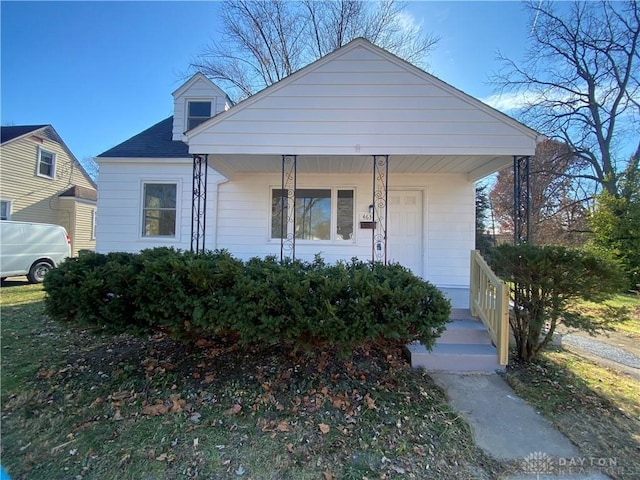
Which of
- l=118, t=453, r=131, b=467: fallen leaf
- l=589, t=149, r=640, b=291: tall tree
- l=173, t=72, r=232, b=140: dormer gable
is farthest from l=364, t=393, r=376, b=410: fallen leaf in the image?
l=589, t=149, r=640, b=291: tall tree

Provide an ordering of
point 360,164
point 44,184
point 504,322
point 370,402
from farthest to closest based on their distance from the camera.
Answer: point 44,184
point 360,164
point 504,322
point 370,402

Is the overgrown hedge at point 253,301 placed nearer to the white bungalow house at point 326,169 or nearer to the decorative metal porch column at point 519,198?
the white bungalow house at point 326,169

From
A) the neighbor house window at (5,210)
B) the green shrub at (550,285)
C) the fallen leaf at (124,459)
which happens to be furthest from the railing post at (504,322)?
the neighbor house window at (5,210)

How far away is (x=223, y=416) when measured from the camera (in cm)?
276

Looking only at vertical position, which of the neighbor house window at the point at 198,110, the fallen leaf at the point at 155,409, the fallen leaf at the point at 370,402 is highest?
the neighbor house window at the point at 198,110

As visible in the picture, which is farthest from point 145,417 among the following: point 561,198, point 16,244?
point 561,198

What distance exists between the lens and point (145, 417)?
8.93 ft

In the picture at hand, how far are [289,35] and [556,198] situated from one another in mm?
16524

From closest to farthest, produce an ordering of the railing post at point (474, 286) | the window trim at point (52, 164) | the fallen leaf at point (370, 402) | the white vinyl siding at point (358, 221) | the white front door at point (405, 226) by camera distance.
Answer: the fallen leaf at point (370, 402)
the railing post at point (474, 286)
the white vinyl siding at point (358, 221)
the white front door at point (405, 226)
the window trim at point (52, 164)

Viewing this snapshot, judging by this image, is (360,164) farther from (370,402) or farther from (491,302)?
(370,402)

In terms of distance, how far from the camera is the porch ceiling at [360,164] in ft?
18.5

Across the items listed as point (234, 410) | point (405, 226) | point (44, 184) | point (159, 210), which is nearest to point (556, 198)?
point (405, 226)

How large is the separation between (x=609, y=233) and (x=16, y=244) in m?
19.8

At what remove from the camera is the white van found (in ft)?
30.0
